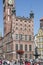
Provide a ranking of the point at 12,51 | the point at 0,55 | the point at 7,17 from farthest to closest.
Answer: the point at 0,55, the point at 7,17, the point at 12,51

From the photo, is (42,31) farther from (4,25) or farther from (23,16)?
(4,25)

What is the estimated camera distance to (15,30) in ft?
251

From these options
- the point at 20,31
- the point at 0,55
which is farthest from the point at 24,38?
the point at 0,55

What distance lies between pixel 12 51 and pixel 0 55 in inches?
740

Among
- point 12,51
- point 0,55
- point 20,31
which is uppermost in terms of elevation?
point 20,31

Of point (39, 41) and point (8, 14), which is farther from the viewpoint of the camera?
point (8, 14)

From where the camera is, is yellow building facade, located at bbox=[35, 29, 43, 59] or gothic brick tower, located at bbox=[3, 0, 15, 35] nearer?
yellow building facade, located at bbox=[35, 29, 43, 59]

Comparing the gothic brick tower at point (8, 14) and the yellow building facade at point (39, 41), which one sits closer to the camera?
the yellow building facade at point (39, 41)

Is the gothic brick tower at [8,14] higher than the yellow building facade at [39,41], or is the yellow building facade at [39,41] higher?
the gothic brick tower at [8,14]

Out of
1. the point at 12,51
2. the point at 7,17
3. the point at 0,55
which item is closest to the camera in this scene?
the point at 12,51

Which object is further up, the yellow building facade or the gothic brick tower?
the gothic brick tower

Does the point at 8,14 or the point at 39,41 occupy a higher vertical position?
the point at 8,14

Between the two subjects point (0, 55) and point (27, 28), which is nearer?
point (27, 28)

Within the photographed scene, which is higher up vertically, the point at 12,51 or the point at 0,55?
the point at 12,51
